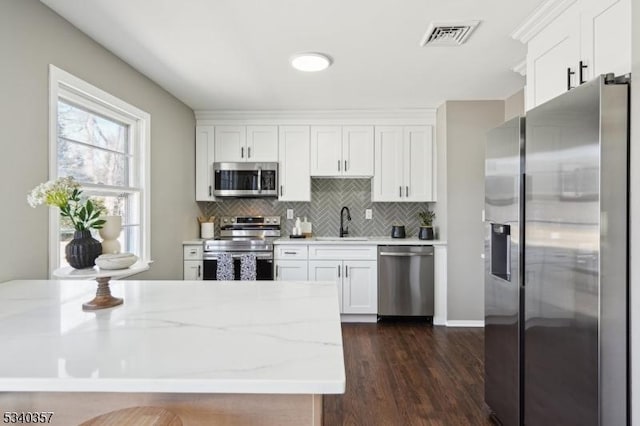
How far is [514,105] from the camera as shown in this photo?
11.6ft

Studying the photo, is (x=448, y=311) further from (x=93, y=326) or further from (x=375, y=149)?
(x=93, y=326)

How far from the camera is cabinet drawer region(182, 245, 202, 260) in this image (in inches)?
151

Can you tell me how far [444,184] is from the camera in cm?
384

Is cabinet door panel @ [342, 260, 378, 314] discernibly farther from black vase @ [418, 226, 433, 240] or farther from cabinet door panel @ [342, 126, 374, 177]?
cabinet door panel @ [342, 126, 374, 177]

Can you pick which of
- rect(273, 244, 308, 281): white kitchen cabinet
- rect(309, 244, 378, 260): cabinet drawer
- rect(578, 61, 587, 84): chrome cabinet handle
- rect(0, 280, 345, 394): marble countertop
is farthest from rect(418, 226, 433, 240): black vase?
rect(0, 280, 345, 394): marble countertop

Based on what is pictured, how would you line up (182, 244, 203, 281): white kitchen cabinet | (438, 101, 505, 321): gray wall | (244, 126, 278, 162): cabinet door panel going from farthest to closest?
(244, 126, 278, 162): cabinet door panel < (182, 244, 203, 281): white kitchen cabinet < (438, 101, 505, 321): gray wall

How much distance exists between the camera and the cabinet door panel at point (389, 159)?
13.5ft

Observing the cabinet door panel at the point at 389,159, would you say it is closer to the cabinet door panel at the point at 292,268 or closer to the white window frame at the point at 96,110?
the cabinet door panel at the point at 292,268

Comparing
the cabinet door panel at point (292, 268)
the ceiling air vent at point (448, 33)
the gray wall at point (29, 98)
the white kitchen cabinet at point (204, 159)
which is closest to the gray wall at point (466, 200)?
the ceiling air vent at point (448, 33)

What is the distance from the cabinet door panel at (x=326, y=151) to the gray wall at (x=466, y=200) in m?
1.25

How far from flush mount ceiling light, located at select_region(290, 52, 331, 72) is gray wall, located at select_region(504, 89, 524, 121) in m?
2.07

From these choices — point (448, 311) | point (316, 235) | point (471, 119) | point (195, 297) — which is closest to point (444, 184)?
point (471, 119)

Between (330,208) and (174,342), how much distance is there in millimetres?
3556

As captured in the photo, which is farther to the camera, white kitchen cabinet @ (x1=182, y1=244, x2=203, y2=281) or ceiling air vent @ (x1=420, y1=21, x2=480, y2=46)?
white kitchen cabinet @ (x1=182, y1=244, x2=203, y2=281)
